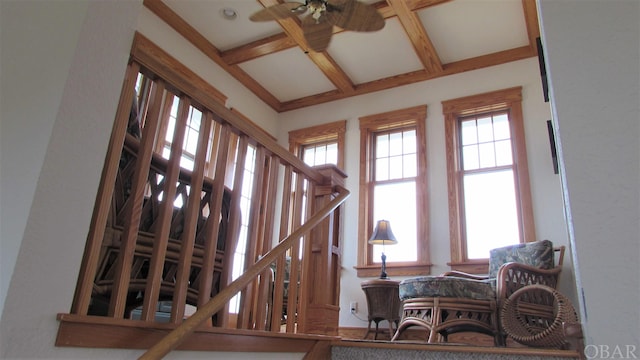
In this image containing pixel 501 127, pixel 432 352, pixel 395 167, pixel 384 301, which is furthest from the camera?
pixel 395 167

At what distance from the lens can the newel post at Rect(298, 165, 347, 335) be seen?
8.18ft

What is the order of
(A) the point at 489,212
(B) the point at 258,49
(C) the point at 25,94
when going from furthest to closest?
(B) the point at 258,49 < (A) the point at 489,212 < (C) the point at 25,94

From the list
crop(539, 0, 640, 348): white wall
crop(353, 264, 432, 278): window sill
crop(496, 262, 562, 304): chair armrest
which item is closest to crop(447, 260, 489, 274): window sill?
crop(353, 264, 432, 278): window sill

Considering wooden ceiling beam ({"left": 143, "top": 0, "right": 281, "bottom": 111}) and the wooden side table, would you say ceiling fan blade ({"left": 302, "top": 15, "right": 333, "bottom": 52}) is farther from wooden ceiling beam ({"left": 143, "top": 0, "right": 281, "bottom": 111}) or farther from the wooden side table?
the wooden side table

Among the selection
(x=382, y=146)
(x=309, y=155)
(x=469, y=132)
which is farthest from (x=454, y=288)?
(x=309, y=155)

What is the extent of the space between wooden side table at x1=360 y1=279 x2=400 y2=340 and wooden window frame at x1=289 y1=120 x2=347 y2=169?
→ 1.83m

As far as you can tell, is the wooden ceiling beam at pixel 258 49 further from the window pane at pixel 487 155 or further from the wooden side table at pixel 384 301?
the wooden side table at pixel 384 301

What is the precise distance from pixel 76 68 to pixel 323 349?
1.74 metres

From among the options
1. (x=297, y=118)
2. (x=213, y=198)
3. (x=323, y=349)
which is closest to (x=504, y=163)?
(x=297, y=118)

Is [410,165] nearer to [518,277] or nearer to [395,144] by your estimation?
[395,144]

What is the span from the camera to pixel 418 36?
5.14m

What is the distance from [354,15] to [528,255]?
255cm

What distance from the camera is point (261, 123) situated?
6.48 metres

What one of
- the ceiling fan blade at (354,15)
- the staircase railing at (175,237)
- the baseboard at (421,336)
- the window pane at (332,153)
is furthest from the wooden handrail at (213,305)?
the window pane at (332,153)
